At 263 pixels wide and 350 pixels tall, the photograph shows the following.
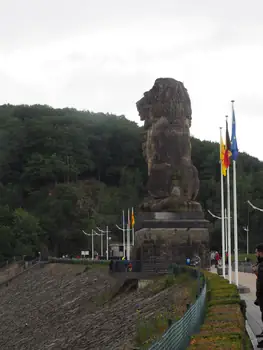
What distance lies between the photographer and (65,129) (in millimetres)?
93688

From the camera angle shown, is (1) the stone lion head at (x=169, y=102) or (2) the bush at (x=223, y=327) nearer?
(2) the bush at (x=223, y=327)

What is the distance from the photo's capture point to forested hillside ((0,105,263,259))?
7450cm

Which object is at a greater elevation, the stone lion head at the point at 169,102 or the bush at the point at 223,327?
the stone lion head at the point at 169,102

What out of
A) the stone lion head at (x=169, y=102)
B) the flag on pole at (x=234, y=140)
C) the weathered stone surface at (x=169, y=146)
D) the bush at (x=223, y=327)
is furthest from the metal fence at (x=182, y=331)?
the stone lion head at (x=169, y=102)

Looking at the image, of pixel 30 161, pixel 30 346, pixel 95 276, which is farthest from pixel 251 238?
pixel 30 346

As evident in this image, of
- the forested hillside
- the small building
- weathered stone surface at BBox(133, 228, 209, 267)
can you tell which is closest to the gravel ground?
weathered stone surface at BBox(133, 228, 209, 267)

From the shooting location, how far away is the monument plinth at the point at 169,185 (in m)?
34.8

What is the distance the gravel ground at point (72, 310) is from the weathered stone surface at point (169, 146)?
561 centimetres

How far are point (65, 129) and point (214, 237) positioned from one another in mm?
29421

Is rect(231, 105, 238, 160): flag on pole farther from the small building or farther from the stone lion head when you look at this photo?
the small building

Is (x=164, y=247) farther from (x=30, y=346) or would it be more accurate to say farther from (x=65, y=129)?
(x=65, y=129)

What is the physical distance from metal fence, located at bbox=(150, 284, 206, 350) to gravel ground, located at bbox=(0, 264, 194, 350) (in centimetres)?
510

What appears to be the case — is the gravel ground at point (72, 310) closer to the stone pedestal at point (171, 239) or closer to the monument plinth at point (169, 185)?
the stone pedestal at point (171, 239)

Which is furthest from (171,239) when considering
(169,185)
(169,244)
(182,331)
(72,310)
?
(182,331)
